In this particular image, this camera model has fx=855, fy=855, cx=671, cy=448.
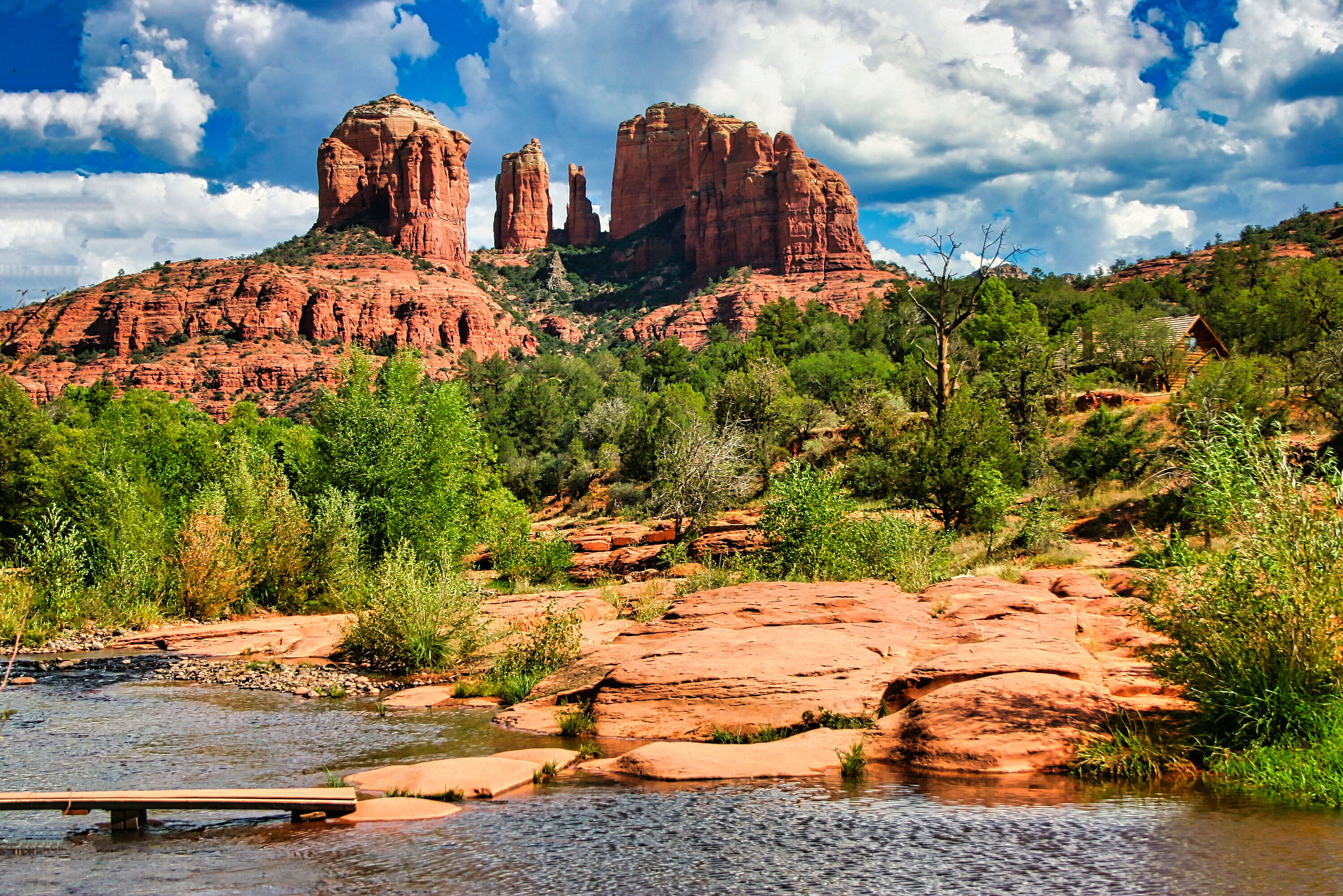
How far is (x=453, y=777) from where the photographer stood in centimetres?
858

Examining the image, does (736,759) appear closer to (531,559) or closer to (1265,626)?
(1265,626)

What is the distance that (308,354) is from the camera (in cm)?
9356

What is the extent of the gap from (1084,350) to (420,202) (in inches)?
3891

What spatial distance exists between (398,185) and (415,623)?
120535 mm

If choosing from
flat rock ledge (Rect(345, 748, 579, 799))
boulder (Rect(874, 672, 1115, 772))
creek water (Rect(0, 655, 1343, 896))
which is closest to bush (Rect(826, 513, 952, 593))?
boulder (Rect(874, 672, 1115, 772))

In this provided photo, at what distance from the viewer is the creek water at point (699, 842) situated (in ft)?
19.5

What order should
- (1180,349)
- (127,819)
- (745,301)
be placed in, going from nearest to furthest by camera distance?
(127,819), (1180,349), (745,301)

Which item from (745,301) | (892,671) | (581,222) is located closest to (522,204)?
(581,222)

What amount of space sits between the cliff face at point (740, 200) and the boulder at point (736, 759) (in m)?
111

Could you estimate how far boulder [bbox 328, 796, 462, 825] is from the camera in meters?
7.54

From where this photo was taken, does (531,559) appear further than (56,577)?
Yes

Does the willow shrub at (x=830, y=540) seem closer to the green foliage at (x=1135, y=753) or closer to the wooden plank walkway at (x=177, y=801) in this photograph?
the green foliage at (x=1135, y=753)

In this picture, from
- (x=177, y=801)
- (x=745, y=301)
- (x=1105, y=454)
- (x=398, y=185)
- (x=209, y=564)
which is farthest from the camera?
(x=398, y=185)

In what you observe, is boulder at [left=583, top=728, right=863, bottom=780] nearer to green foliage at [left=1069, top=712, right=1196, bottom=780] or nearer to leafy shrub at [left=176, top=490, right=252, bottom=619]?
green foliage at [left=1069, top=712, right=1196, bottom=780]
